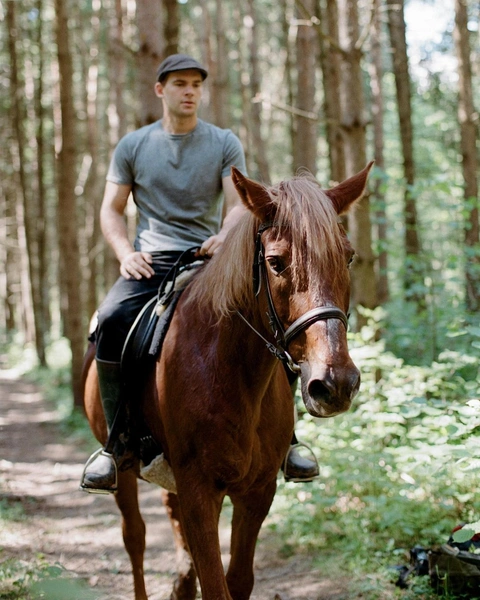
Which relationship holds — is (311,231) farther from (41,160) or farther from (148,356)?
(41,160)

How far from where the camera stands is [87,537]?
263 inches

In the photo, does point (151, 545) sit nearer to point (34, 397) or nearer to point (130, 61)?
point (34, 397)

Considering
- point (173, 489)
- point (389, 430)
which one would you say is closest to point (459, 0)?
point (389, 430)

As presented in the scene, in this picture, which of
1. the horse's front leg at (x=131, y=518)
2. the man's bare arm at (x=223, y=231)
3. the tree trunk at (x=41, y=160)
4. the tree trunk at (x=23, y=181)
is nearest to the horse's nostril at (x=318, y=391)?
the man's bare arm at (x=223, y=231)

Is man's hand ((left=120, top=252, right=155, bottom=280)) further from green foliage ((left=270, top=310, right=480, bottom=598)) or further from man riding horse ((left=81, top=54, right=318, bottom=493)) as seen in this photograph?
green foliage ((left=270, top=310, right=480, bottom=598))

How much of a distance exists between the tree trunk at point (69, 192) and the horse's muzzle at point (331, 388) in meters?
11.1

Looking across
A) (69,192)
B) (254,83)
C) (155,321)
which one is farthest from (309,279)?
(254,83)

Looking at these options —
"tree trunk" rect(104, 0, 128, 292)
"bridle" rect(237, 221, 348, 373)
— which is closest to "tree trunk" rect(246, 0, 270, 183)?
"tree trunk" rect(104, 0, 128, 292)

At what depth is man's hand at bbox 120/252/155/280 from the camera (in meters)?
4.18

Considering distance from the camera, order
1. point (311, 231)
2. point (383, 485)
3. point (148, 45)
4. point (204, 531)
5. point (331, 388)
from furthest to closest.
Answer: point (148, 45) → point (383, 485) → point (204, 531) → point (311, 231) → point (331, 388)

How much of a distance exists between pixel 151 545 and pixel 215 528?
11.8ft

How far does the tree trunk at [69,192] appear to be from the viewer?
13.0 meters

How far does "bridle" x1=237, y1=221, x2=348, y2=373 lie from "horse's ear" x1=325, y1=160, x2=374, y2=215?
1.19 feet

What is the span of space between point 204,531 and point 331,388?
1.25m
